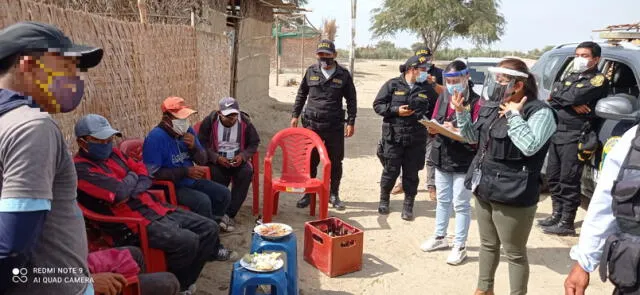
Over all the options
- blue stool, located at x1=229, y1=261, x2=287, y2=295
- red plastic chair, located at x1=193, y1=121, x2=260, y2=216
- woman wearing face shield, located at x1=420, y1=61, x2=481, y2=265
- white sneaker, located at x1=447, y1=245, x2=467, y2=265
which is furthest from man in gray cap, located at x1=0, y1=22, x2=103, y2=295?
red plastic chair, located at x1=193, y1=121, x2=260, y2=216

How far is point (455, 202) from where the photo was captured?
4.05 m

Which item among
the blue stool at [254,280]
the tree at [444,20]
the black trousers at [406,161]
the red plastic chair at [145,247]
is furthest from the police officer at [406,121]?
the tree at [444,20]

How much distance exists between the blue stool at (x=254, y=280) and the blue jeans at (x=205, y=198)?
Answer: 46.4 inches

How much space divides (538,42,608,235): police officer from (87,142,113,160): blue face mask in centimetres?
406

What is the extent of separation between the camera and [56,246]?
145 centimetres

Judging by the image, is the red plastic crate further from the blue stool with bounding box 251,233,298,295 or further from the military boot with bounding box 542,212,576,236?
the military boot with bounding box 542,212,576,236

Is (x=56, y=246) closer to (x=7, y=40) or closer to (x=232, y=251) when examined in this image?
(x=7, y=40)

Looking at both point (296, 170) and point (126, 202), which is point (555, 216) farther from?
point (126, 202)

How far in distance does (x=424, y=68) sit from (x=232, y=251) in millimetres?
2625

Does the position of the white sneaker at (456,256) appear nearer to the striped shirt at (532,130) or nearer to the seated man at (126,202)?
the striped shirt at (532,130)

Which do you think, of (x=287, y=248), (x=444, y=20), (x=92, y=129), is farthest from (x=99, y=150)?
(x=444, y=20)

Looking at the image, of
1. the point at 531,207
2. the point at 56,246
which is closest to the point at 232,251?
the point at 531,207

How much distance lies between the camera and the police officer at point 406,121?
4.90 m

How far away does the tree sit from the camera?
2673cm
